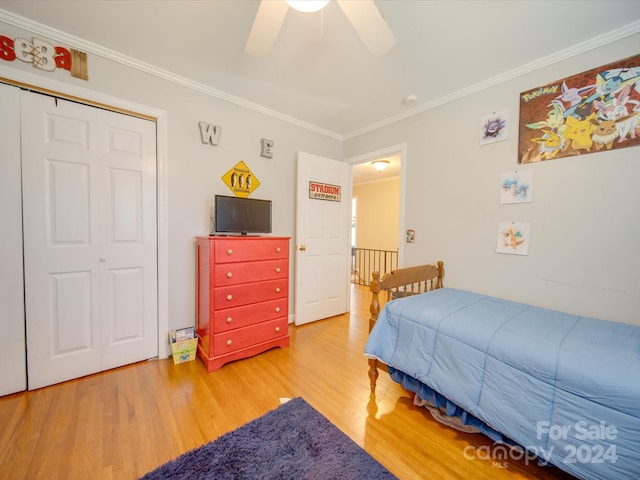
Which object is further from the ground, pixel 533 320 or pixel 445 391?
pixel 533 320

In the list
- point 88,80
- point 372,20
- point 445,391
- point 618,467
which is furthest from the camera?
point 88,80

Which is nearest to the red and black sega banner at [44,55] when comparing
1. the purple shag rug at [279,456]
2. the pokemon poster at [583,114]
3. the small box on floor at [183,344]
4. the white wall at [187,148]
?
the white wall at [187,148]

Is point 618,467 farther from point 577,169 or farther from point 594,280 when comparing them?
point 577,169

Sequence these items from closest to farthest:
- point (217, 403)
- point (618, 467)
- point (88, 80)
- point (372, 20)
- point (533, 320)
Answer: point (618, 467)
point (372, 20)
point (533, 320)
point (217, 403)
point (88, 80)

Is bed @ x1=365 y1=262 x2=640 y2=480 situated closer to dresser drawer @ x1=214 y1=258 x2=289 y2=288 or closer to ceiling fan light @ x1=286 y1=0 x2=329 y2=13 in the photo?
dresser drawer @ x1=214 y1=258 x2=289 y2=288

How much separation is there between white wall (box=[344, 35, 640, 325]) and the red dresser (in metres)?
1.51

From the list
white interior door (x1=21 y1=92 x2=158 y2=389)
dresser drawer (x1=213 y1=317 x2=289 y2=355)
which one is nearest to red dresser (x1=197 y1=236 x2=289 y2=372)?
dresser drawer (x1=213 y1=317 x2=289 y2=355)

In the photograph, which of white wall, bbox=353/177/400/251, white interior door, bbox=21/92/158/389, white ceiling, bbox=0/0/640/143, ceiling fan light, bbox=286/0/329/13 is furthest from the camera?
white wall, bbox=353/177/400/251

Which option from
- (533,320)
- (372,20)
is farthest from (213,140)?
(533,320)

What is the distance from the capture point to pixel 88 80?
74.1 inches

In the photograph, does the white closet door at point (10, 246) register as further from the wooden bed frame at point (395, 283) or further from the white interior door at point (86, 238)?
the wooden bed frame at point (395, 283)

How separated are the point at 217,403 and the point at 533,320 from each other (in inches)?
83.8

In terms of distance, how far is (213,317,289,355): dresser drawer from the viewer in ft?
6.85

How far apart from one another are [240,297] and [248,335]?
37cm
